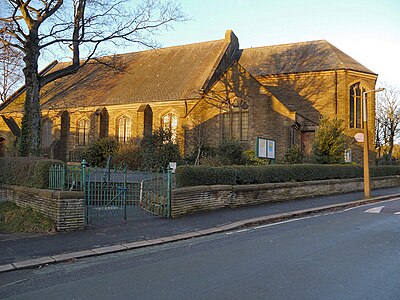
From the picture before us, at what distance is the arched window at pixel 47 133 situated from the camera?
39.4m

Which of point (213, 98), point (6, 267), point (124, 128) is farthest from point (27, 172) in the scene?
point (124, 128)

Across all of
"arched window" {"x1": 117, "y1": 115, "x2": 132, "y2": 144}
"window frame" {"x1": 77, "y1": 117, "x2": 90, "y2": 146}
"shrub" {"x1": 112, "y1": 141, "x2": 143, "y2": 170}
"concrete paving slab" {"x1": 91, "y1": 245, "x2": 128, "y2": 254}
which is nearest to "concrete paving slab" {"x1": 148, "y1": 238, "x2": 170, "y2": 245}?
"concrete paving slab" {"x1": 91, "y1": 245, "x2": 128, "y2": 254}

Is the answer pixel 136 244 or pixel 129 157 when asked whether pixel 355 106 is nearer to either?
A: pixel 129 157

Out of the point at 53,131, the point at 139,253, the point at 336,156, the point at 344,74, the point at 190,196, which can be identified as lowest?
the point at 139,253

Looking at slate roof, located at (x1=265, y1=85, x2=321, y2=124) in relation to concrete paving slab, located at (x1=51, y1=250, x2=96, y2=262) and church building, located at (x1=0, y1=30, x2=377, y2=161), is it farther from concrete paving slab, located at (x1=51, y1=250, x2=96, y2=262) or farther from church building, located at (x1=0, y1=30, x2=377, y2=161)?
concrete paving slab, located at (x1=51, y1=250, x2=96, y2=262)

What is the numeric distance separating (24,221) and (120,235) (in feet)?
8.96

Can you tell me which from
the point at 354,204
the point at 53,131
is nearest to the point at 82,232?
the point at 354,204

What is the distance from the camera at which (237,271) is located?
6.05m

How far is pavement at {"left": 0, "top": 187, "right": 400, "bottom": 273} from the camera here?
7293 millimetres

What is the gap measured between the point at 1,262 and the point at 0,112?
1639 inches

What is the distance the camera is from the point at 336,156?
74.1 ft

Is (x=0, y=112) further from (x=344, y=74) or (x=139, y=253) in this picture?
(x=139, y=253)

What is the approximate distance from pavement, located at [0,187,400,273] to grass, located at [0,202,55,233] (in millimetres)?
380

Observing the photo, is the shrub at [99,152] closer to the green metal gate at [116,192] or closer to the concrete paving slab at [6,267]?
the green metal gate at [116,192]
